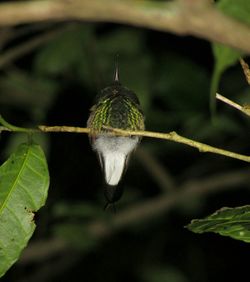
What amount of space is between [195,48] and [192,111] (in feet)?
3.50

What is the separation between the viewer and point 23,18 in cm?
66

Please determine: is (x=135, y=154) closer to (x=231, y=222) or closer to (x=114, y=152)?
(x=114, y=152)

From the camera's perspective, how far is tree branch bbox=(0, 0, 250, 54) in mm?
676

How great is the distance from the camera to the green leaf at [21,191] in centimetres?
165

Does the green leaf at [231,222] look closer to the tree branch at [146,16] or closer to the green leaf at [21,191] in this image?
the green leaf at [21,191]

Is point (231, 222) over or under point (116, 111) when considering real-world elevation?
under

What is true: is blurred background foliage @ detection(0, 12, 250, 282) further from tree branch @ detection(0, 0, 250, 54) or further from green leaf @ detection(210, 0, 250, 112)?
tree branch @ detection(0, 0, 250, 54)

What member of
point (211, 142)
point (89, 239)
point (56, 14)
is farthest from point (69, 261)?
point (56, 14)

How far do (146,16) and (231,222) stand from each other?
90 centimetres

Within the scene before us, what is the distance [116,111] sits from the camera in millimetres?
2654

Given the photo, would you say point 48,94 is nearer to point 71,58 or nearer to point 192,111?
point 71,58

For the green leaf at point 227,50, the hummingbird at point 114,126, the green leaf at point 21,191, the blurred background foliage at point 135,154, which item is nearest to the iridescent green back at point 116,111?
the hummingbird at point 114,126

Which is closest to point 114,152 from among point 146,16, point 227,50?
point 227,50

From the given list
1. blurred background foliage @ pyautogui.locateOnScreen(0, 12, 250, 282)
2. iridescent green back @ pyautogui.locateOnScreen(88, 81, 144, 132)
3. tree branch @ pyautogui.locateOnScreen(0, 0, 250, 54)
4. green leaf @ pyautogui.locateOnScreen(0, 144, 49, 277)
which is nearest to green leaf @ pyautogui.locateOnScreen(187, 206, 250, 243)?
green leaf @ pyautogui.locateOnScreen(0, 144, 49, 277)
